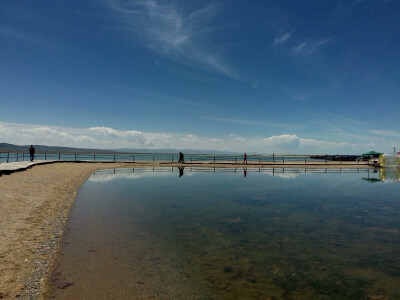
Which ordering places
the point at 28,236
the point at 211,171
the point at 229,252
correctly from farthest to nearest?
1. the point at 211,171
2. the point at 28,236
3. the point at 229,252

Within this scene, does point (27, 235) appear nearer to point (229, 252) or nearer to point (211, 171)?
point (229, 252)

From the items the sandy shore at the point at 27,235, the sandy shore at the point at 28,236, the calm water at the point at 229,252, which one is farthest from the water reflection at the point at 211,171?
the calm water at the point at 229,252

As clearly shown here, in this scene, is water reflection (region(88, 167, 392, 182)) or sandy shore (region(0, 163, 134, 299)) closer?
sandy shore (region(0, 163, 134, 299))

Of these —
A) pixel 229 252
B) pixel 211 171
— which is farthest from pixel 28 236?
pixel 211 171

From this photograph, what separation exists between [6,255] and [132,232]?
3849 mm

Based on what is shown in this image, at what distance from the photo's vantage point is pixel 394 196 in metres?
18.0

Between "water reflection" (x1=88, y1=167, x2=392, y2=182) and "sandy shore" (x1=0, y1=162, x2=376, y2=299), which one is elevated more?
"water reflection" (x1=88, y1=167, x2=392, y2=182)

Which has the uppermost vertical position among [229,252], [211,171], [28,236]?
[211,171]

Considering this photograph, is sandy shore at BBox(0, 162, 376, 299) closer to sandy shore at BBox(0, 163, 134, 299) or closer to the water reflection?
sandy shore at BBox(0, 163, 134, 299)

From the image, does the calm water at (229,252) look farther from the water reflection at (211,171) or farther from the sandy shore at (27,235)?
the water reflection at (211,171)

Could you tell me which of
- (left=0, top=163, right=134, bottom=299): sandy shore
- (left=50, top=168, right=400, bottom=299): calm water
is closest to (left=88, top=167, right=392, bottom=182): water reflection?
(left=0, top=163, right=134, bottom=299): sandy shore

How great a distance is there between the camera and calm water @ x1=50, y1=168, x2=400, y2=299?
221 inches

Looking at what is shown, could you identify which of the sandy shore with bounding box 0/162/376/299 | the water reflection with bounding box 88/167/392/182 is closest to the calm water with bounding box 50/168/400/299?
the sandy shore with bounding box 0/162/376/299

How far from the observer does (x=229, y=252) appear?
762cm
